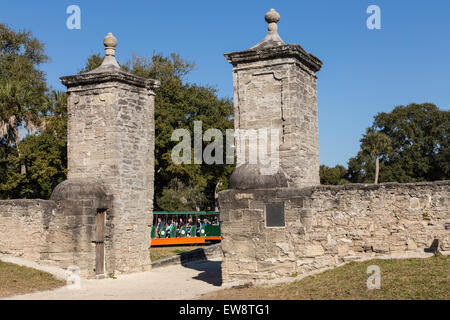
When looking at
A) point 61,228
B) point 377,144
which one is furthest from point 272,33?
point 377,144

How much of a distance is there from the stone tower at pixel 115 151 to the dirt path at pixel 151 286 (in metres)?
→ 0.76

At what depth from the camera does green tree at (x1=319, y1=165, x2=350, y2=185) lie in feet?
142

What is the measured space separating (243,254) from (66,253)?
14.5 feet

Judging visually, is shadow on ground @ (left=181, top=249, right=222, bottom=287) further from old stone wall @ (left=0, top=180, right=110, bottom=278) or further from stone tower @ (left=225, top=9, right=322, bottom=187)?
stone tower @ (left=225, top=9, right=322, bottom=187)

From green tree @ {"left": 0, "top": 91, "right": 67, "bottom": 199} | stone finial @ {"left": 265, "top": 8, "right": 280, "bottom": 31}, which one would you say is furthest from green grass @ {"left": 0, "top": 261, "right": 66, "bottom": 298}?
green tree @ {"left": 0, "top": 91, "right": 67, "bottom": 199}

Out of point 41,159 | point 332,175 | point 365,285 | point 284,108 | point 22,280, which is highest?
point 284,108

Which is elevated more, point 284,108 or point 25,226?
point 284,108

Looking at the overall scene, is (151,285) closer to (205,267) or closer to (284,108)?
(205,267)

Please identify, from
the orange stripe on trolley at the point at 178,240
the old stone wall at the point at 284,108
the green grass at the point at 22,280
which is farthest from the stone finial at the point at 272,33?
the orange stripe on trolley at the point at 178,240

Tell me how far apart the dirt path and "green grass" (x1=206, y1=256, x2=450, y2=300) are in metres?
1.05

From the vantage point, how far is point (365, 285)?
310 inches

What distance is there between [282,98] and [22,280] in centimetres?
675
